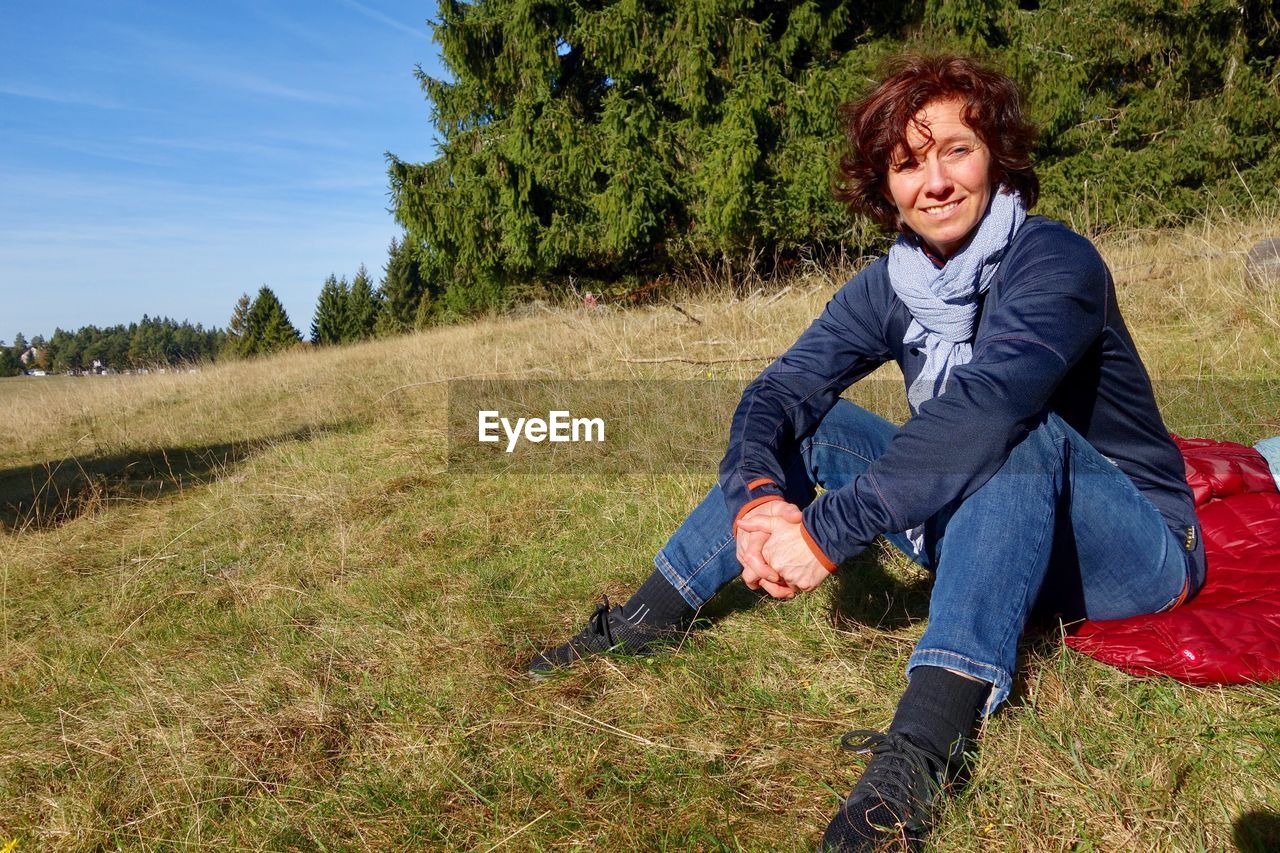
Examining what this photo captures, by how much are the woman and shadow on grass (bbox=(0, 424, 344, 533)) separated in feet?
12.4

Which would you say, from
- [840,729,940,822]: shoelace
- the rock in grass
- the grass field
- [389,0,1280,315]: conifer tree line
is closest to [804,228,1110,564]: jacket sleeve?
[840,729,940,822]: shoelace

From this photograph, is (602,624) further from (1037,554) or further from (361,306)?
(361,306)

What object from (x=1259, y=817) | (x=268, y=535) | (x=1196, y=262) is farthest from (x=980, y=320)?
(x=1196, y=262)

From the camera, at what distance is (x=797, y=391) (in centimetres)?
216

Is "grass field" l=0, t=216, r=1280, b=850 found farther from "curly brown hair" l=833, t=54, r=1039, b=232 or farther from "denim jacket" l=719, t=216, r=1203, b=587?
"curly brown hair" l=833, t=54, r=1039, b=232

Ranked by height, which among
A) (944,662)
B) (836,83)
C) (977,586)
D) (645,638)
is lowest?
(645,638)

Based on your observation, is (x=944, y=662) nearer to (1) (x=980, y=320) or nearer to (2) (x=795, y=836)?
(2) (x=795, y=836)

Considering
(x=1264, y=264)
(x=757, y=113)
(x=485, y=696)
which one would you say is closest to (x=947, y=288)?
(x=485, y=696)

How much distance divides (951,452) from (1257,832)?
796mm

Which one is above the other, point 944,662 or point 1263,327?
point 1263,327

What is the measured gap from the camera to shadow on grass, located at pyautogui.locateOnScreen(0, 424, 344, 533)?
14.9 feet

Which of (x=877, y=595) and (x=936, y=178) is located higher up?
(x=936, y=178)

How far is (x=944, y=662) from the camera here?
147 centimetres

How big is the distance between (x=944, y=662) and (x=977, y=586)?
16 cm
